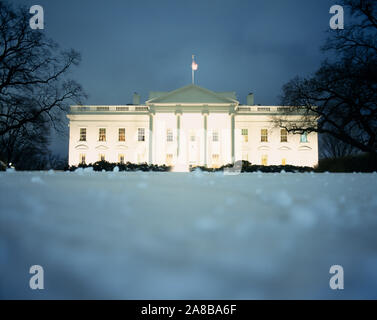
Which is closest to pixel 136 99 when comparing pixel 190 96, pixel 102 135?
pixel 102 135

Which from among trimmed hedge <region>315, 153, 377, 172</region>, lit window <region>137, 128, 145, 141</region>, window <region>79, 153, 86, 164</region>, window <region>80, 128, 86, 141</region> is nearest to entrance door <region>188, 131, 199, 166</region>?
lit window <region>137, 128, 145, 141</region>

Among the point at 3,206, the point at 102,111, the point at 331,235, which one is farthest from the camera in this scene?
the point at 102,111

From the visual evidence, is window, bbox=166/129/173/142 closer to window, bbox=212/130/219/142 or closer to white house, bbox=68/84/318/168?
white house, bbox=68/84/318/168

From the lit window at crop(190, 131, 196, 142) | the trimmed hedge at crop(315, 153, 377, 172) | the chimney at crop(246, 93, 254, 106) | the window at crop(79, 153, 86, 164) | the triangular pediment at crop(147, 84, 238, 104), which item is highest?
the chimney at crop(246, 93, 254, 106)

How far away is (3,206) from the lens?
747 mm

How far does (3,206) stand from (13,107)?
14397mm

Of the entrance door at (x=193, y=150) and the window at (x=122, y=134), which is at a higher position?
the window at (x=122, y=134)

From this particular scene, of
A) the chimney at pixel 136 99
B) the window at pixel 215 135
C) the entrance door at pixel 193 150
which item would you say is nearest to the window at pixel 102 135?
the chimney at pixel 136 99

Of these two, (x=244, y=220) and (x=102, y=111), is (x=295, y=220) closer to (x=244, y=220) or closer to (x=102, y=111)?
(x=244, y=220)

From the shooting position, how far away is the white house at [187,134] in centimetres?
2514

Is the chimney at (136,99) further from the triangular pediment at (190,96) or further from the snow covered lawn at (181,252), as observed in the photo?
the snow covered lawn at (181,252)

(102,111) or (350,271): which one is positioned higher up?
(102,111)

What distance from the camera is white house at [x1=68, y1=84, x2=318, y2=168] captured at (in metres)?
25.1
